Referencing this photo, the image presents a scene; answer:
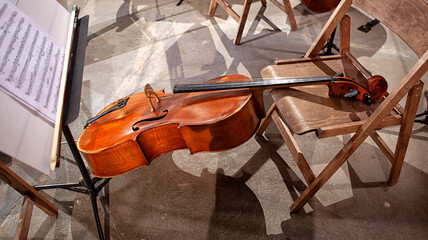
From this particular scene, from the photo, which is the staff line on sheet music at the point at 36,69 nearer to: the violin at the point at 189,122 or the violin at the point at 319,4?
the violin at the point at 189,122

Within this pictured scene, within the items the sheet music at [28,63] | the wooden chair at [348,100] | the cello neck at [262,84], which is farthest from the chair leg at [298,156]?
the sheet music at [28,63]

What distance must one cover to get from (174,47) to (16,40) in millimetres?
1838

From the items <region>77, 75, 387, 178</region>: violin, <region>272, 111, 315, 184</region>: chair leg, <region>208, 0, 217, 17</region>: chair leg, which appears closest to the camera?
<region>77, 75, 387, 178</region>: violin

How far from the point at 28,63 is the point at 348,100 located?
4.90ft

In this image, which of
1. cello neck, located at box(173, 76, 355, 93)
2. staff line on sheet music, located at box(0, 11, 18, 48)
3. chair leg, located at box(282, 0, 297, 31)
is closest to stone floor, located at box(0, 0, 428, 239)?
chair leg, located at box(282, 0, 297, 31)

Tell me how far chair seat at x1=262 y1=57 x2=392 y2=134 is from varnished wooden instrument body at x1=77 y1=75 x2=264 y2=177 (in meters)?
0.15

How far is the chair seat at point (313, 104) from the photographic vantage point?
1465mm

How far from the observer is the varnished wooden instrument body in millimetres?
1449

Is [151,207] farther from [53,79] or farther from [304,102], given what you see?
[304,102]

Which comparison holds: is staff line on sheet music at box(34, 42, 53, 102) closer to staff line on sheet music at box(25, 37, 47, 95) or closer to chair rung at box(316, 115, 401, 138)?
staff line on sheet music at box(25, 37, 47, 95)

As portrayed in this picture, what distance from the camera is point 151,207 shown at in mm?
1894

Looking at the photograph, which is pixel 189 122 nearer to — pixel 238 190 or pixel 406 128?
pixel 238 190

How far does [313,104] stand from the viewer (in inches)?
60.2

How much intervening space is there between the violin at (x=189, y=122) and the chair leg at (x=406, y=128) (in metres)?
0.13
